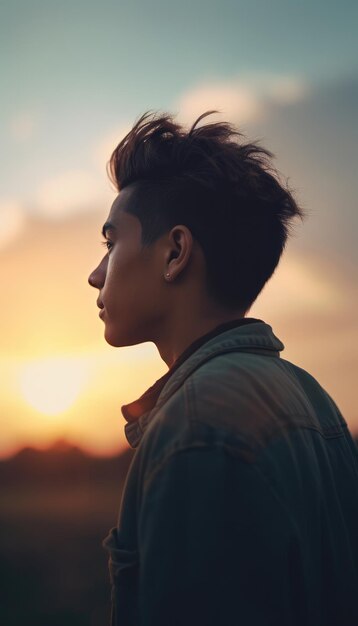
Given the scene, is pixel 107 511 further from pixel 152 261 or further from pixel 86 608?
pixel 152 261

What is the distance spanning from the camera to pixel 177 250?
2668mm

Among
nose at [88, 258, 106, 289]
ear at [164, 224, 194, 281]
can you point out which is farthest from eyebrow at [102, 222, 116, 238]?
ear at [164, 224, 194, 281]

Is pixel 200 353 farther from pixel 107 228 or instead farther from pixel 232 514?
pixel 107 228

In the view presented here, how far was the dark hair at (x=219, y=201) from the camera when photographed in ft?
8.91

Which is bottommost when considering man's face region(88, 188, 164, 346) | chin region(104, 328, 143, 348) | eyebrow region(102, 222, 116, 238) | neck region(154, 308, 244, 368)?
neck region(154, 308, 244, 368)

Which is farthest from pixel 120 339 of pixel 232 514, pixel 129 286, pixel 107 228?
pixel 232 514

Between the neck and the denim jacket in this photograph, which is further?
the neck

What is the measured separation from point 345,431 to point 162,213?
1.12 m

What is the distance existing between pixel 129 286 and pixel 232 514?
1.18 metres

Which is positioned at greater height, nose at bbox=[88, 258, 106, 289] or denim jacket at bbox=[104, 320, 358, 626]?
nose at bbox=[88, 258, 106, 289]

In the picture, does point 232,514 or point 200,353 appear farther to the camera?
point 200,353

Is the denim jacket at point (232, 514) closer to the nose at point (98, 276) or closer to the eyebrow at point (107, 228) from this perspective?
the nose at point (98, 276)

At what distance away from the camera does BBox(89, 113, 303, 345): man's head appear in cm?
265

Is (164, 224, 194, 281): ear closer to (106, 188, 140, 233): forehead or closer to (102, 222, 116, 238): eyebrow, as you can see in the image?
(106, 188, 140, 233): forehead
